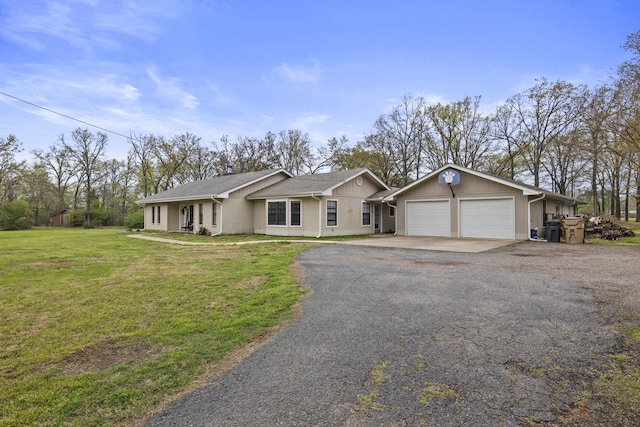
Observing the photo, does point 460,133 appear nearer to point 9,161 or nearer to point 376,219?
point 376,219

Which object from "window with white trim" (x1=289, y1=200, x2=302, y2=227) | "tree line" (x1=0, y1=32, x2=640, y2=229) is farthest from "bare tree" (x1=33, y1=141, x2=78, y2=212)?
"window with white trim" (x1=289, y1=200, x2=302, y2=227)

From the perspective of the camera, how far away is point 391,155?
3281 centimetres

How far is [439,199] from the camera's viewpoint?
16.8 m

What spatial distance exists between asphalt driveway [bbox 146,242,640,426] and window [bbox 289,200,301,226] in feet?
37.9

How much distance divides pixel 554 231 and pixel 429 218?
5.27 m

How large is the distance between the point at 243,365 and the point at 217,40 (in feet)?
52.9

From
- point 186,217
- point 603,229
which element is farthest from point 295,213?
point 603,229

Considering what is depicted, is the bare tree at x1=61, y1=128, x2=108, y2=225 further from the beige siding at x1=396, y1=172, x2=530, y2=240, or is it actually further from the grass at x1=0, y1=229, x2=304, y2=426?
the grass at x1=0, y1=229, x2=304, y2=426

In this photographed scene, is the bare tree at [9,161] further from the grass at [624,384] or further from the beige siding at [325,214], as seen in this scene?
the grass at [624,384]

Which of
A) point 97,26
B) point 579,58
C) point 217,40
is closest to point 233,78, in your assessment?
point 217,40

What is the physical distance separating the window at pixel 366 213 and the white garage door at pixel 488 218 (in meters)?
5.21

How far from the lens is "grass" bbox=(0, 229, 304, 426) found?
249 centimetres

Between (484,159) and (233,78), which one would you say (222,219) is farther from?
(484,159)

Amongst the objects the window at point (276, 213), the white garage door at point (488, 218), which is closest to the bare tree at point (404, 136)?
the white garage door at point (488, 218)
